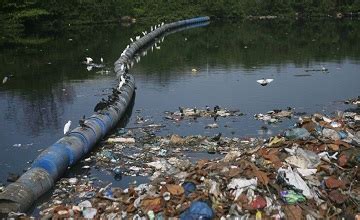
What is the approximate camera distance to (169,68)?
22.2 m

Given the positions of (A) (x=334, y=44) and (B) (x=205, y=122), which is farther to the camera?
(A) (x=334, y=44)

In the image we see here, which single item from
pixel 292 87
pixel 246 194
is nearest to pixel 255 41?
pixel 292 87

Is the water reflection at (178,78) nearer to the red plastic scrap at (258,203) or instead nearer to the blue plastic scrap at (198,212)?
the blue plastic scrap at (198,212)

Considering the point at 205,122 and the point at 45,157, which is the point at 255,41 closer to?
Answer: the point at 205,122

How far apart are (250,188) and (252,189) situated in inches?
1.2

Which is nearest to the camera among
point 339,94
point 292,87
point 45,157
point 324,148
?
point 324,148

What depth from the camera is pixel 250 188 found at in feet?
22.8

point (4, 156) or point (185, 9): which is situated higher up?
point (185, 9)

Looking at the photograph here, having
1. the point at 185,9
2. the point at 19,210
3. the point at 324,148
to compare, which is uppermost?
the point at 185,9

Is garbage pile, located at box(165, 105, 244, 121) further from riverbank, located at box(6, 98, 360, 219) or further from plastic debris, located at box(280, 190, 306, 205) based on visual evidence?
plastic debris, located at box(280, 190, 306, 205)

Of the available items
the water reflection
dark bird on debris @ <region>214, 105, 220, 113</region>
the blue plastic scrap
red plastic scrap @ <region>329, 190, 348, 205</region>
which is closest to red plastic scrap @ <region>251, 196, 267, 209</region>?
the blue plastic scrap

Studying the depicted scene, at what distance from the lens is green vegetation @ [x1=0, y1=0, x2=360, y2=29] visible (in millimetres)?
35750

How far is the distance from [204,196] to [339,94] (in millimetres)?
11077

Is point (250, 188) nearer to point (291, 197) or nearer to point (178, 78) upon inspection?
point (291, 197)
